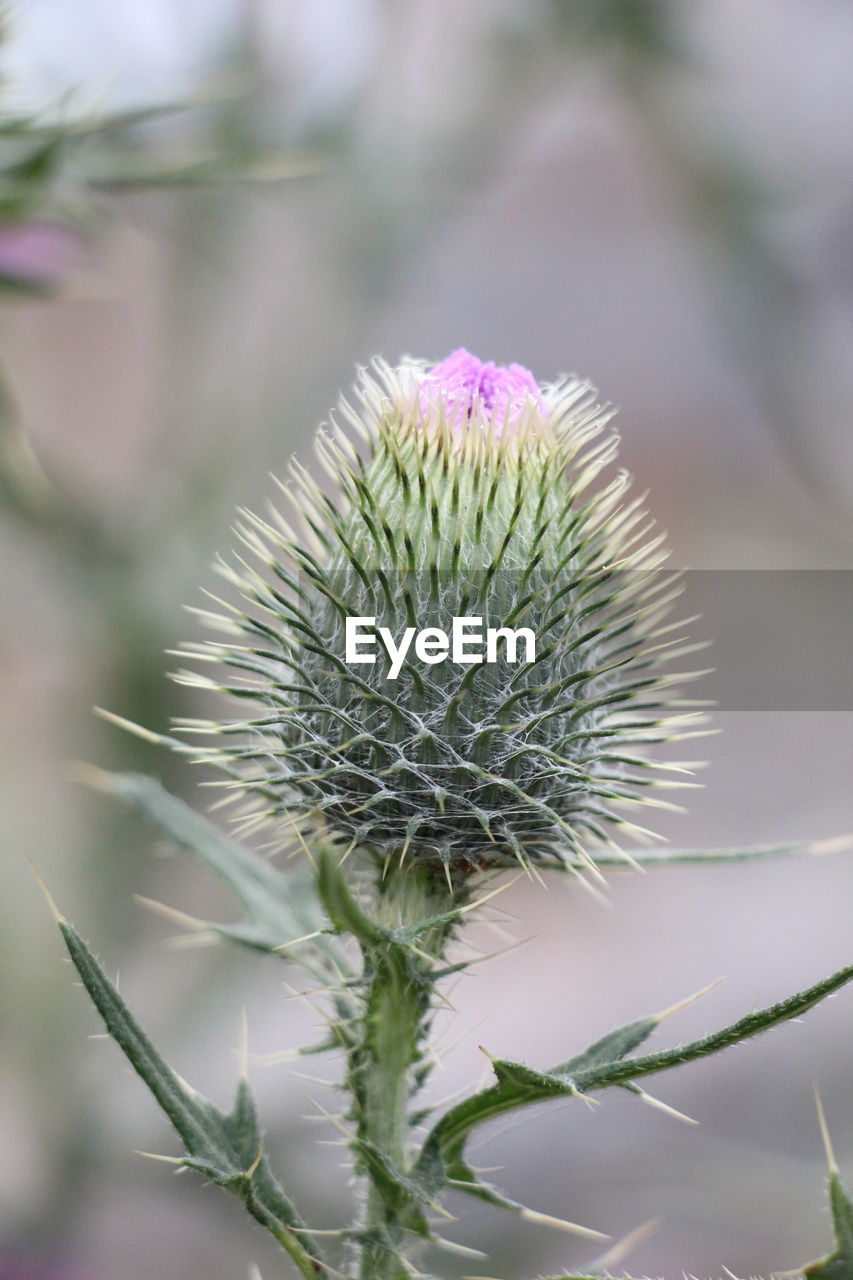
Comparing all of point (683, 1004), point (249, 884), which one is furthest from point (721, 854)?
point (249, 884)

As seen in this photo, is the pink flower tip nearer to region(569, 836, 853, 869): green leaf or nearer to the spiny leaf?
region(569, 836, 853, 869): green leaf

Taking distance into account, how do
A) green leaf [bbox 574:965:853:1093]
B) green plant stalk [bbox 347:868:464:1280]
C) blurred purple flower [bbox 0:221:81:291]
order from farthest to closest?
blurred purple flower [bbox 0:221:81:291], green plant stalk [bbox 347:868:464:1280], green leaf [bbox 574:965:853:1093]

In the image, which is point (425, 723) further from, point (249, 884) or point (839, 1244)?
point (839, 1244)

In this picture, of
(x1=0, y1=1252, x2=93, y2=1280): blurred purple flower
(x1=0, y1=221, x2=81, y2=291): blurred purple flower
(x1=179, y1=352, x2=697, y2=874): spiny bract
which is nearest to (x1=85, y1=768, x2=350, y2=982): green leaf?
(x1=179, y1=352, x2=697, y2=874): spiny bract

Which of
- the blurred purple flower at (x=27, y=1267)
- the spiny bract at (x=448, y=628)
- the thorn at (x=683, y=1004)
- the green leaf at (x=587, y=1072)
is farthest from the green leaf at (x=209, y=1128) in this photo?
the blurred purple flower at (x=27, y=1267)

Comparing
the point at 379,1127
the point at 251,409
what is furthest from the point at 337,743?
the point at 251,409
